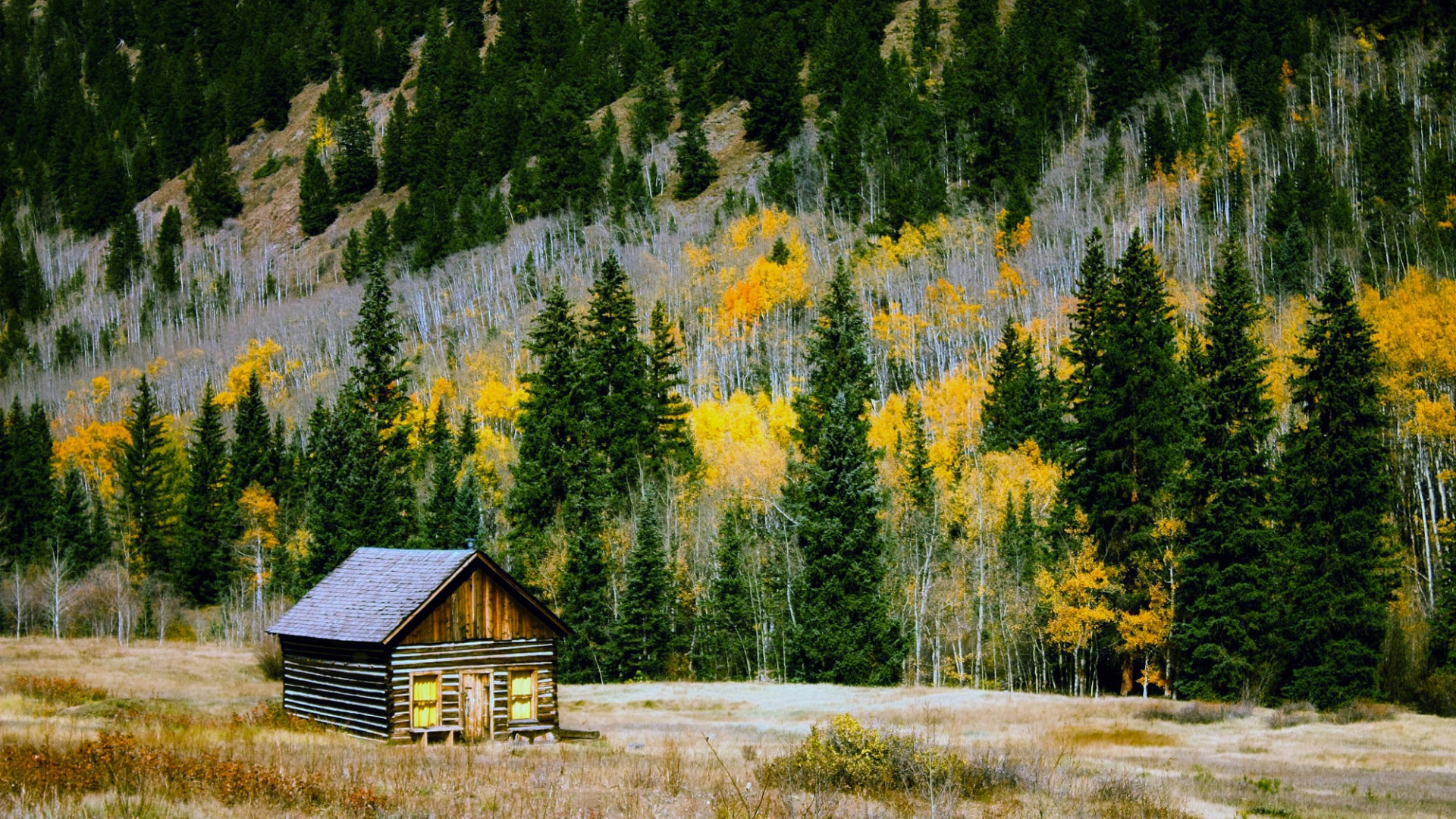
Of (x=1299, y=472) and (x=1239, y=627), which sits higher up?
(x=1299, y=472)

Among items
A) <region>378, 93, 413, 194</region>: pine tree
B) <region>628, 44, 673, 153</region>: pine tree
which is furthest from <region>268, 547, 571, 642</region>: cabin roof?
<region>378, 93, 413, 194</region>: pine tree

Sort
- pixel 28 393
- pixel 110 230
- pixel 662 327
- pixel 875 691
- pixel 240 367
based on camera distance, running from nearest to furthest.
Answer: pixel 875 691 → pixel 662 327 → pixel 240 367 → pixel 28 393 → pixel 110 230

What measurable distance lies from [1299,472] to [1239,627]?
632cm

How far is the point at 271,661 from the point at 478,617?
18.4 m

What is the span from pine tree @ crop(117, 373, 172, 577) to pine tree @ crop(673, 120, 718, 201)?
6458cm

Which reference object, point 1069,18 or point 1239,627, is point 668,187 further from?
point 1239,627

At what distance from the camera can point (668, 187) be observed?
136250mm

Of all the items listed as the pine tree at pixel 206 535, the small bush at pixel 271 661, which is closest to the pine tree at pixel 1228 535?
the small bush at pixel 271 661

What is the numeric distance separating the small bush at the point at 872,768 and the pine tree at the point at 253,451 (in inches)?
2686

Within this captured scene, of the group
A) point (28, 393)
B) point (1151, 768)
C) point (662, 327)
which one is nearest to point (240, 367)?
point (28, 393)

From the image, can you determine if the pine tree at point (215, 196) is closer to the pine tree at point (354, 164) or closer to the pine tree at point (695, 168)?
the pine tree at point (354, 164)

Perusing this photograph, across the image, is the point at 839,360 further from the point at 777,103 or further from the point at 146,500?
the point at 777,103

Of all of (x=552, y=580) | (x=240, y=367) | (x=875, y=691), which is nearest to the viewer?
(x=875, y=691)

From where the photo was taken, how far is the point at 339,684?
103 feet
